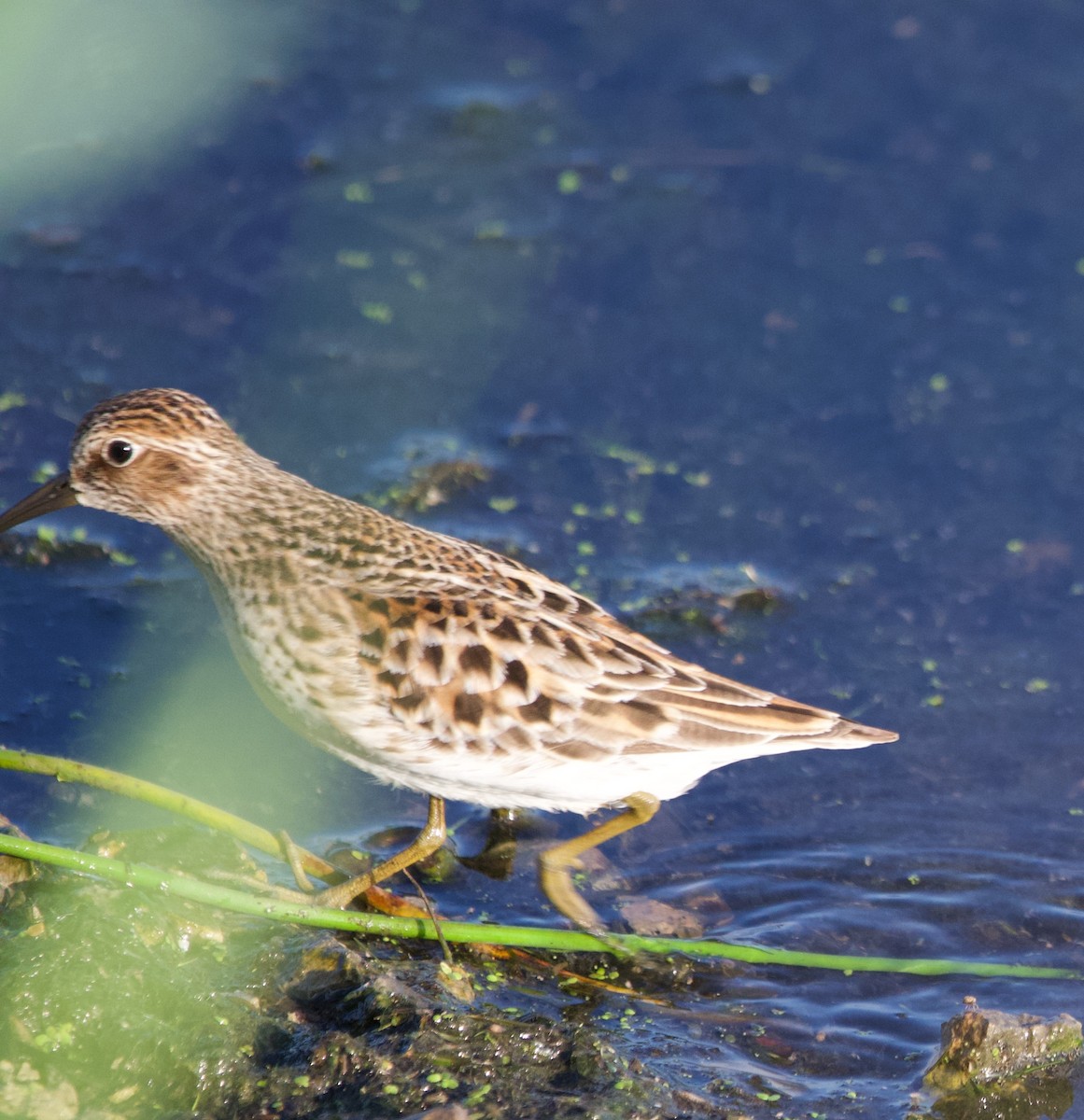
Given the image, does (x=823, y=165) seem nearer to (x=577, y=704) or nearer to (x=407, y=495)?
(x=407, y=495)

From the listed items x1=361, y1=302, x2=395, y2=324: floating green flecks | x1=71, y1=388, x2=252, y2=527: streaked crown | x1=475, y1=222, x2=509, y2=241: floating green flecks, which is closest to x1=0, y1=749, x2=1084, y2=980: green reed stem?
x1=71, y1=388, x2=252, y2=527: streaked crown

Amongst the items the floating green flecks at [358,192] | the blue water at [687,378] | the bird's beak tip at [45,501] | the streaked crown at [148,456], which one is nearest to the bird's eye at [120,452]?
the streaked crown at [148,456]

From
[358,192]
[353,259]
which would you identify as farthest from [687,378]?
[358,192]

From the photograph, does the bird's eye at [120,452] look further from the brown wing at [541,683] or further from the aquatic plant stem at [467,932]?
the aquatic plant stem at [467,932]

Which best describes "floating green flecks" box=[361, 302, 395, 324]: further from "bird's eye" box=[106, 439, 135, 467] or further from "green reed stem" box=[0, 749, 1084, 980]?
"green reed stem" box=[0, 749, 1084, 980]

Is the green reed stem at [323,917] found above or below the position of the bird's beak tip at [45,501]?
below

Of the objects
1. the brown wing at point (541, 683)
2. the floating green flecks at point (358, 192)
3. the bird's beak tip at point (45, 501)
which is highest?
the bird's beak tip at point (45, 501)

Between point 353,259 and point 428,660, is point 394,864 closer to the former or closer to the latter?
point 428,660
